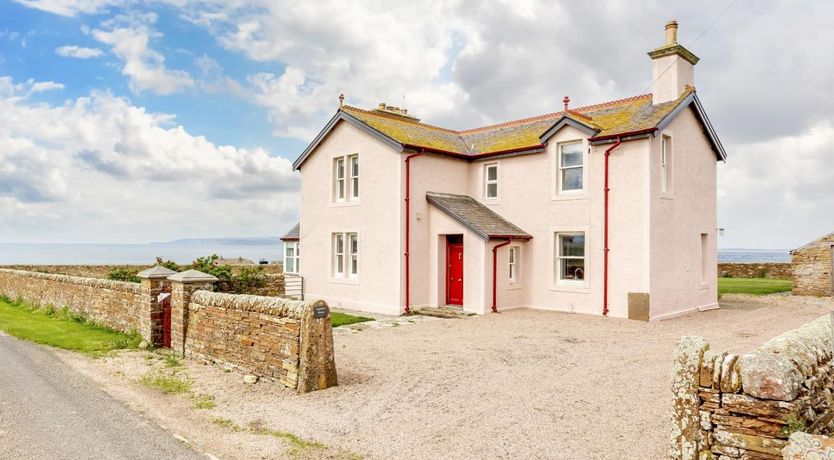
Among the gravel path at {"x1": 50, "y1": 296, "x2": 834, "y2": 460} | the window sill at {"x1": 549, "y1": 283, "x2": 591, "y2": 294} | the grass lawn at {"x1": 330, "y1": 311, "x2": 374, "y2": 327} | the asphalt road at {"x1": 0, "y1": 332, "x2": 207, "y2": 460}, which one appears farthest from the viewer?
the window sill at {"x1": 549, "y1": 283, "x2": 591, "y2": 294}

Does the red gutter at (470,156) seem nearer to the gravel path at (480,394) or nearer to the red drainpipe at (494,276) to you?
the red drainpipe at (494,276)

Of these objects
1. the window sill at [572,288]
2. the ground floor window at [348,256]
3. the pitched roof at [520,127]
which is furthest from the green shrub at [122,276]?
the window sill at [572,288]

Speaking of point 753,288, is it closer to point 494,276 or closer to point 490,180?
point 490,180

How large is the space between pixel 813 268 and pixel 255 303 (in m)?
24.7

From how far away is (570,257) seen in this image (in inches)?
709

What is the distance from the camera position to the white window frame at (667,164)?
1714cm

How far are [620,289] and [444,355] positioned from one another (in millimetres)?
7951

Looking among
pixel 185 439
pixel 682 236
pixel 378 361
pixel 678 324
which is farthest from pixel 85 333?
pixel 682 236

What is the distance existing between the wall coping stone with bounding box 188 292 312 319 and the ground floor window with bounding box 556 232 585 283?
11297 mm

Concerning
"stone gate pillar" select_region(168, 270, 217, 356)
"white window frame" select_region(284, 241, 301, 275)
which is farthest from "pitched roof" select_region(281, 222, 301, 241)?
"stone gate pillar" select_region(168, 270, 217, 356)

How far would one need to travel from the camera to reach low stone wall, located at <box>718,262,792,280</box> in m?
33.4

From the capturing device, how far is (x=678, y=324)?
1566 cm

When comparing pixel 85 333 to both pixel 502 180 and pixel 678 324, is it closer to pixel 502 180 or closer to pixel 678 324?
pixel 502 180

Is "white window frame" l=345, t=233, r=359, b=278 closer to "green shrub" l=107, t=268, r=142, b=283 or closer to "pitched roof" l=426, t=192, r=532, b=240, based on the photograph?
"pitched roof" l=426, t=192, r=532, b=240
